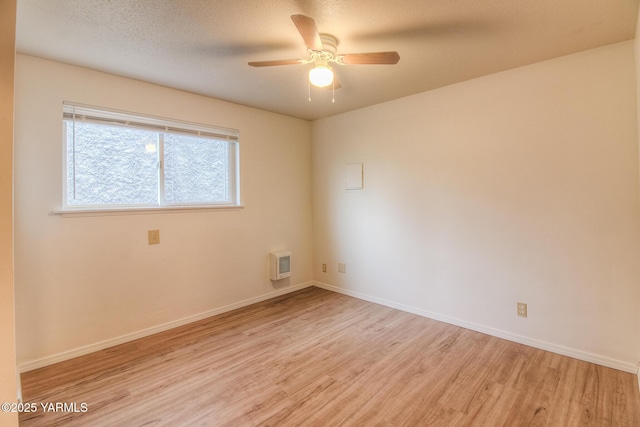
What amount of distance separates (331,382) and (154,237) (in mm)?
2032

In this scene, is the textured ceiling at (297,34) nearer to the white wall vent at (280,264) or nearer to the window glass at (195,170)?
the window glass at (195,170)

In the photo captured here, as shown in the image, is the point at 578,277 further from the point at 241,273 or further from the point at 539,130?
the point at 241,273

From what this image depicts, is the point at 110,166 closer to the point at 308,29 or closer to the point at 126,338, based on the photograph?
the point at 126,338

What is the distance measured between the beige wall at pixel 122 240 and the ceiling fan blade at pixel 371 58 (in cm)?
185

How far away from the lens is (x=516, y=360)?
2312mm

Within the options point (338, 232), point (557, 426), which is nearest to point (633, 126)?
point (557, 426)

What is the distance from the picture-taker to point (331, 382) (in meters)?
2.07

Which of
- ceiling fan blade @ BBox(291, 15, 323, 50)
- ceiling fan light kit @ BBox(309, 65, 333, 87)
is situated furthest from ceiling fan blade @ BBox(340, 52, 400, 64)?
ceiling fan blade @ BBox(291, 15, 323, 50)

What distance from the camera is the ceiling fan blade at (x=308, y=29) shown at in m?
1.47

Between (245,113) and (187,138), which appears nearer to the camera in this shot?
(187,138)

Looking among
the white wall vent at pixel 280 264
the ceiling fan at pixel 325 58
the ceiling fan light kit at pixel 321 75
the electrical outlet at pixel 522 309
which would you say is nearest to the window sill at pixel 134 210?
the white wall vent at pixel 280 264

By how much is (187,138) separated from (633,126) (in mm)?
3672

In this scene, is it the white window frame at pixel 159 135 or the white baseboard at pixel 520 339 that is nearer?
the white baseboard at pixel 520 339

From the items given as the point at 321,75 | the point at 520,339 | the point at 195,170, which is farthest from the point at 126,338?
the point at 520,339
